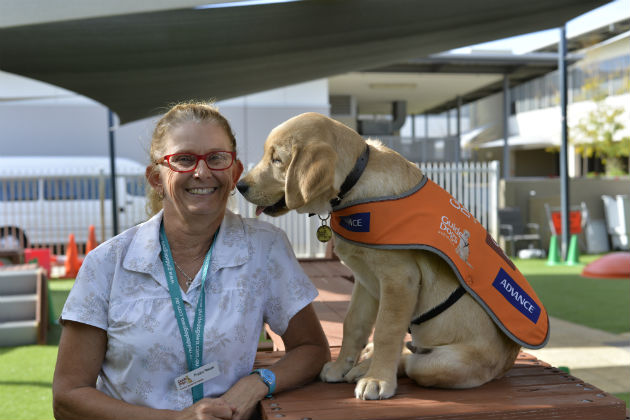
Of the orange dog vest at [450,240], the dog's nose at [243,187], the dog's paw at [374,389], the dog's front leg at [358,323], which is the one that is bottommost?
the dog's paw at [374,389]

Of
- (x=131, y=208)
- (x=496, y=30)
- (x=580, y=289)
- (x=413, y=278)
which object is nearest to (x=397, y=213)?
(x=413, y=278)

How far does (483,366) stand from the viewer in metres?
2.00

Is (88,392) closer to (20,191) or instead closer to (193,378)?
(193,378)

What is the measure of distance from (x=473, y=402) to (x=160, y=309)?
1128mm

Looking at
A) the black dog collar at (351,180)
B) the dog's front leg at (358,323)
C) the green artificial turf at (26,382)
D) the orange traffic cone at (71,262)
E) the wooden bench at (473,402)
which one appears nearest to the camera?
the wooden bench at (473,402)

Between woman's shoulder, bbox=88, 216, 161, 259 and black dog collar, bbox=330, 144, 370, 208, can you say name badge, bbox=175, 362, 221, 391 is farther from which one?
black dog collar, bbox=330, 144, 370, 208

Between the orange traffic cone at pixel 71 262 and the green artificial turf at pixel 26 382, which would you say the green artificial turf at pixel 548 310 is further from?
the orange traffic cone at pixel 71 262

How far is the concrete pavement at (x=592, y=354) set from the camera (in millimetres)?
4264

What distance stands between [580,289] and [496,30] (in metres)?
4.68

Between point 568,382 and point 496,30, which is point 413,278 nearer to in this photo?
point 568,382

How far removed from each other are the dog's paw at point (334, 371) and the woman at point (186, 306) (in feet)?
0.15

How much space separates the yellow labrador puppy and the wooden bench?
57 millimetres

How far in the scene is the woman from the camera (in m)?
1.87

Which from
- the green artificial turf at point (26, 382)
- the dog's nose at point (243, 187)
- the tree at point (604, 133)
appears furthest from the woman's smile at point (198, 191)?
the tree at point (604, 133)
